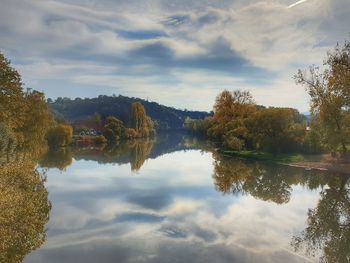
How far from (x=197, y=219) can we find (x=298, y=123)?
5157 cm

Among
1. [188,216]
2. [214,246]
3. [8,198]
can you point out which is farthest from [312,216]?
[8,198]

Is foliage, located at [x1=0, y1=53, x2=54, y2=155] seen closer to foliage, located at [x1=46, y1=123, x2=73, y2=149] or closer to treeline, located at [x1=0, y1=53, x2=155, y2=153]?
treeline, located at [x1=0, y1=53, x2=155, y2=153]

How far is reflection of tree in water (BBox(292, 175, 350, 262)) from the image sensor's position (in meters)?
19.4

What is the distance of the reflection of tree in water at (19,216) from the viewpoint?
17.8m

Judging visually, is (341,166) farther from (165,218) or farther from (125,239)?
(125,239)

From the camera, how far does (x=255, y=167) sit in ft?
182

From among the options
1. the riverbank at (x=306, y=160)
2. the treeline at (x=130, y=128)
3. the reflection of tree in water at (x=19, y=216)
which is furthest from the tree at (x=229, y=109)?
the reflection of tree in water at (x=19, y=216)

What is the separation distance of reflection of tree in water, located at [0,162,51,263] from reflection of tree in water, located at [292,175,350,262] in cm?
1318

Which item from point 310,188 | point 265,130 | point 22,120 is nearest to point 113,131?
point 265,130

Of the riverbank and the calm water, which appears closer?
the calm water

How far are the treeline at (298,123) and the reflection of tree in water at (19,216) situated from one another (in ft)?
127

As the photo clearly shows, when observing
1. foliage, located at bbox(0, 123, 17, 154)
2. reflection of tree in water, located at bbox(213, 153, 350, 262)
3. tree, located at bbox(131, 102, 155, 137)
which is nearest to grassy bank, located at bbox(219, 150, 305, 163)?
reflection of tree in water, located at bbox(213, 153, 350, 262)

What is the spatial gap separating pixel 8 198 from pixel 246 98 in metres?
71.6

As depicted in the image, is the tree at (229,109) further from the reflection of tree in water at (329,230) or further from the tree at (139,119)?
the tree at (139,119)
